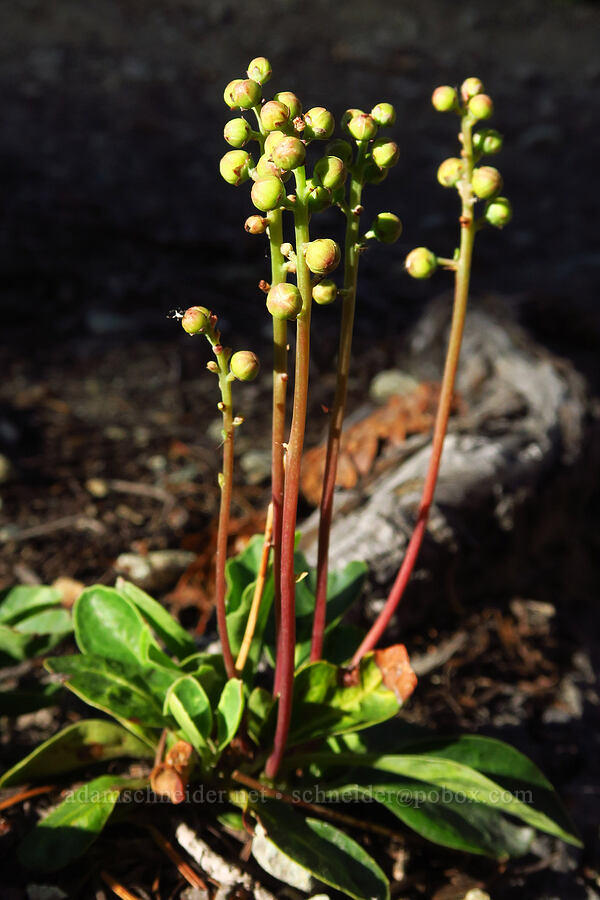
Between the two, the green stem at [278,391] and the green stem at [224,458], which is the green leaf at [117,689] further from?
the green stem at [278,391]

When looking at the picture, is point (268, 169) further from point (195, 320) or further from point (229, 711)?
point (229, 711)

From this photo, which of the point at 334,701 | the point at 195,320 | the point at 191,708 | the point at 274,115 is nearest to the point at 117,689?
the point at 191,708

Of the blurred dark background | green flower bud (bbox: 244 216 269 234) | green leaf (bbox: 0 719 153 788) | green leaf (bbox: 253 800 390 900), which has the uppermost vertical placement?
the blurred dark background

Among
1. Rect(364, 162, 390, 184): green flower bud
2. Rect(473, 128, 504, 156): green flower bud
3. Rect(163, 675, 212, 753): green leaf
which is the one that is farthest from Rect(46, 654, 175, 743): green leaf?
Rect(473, 128, 504, 156): green flower bud

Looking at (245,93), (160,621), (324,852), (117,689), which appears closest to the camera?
(245,93)

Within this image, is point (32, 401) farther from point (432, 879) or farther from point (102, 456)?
point (432, 879)

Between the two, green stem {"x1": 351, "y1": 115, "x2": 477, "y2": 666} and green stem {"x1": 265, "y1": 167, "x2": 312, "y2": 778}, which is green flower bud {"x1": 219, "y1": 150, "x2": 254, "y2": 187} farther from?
green stem {"x1": 351, "y1": 115, "x2": 477, "y2": 666}
